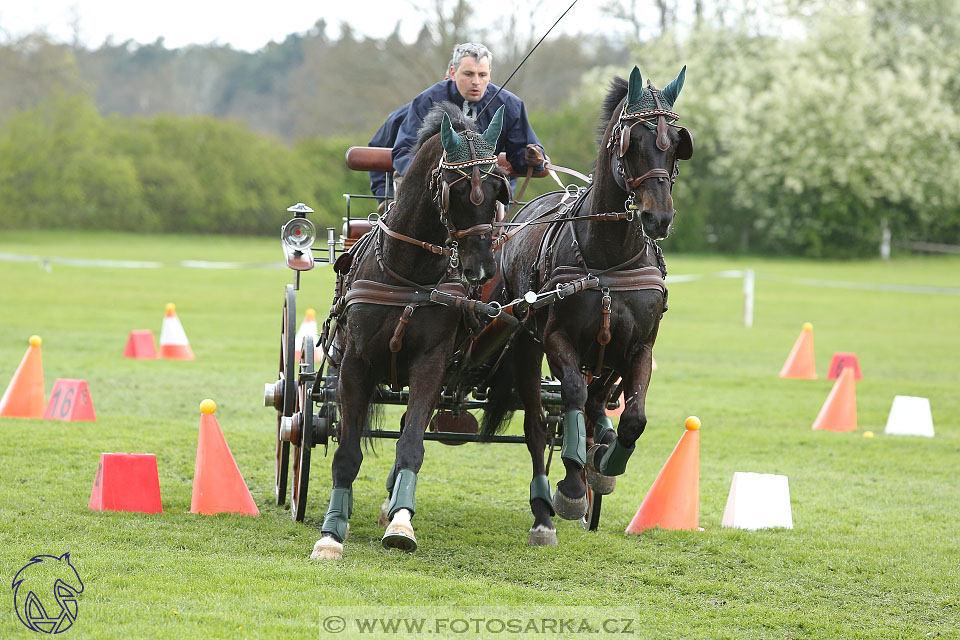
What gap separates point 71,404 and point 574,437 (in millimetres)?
5422

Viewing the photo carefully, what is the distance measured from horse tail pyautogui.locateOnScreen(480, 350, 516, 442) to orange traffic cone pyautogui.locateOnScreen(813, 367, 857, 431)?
210 inches

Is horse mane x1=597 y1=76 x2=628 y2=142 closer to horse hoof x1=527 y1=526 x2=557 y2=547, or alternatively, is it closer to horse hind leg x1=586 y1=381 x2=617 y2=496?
horse hind leg x1=586 y1=381 x2=617 y2=496

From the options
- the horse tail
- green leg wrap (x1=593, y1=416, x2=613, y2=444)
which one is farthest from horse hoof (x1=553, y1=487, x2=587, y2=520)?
the horse tail

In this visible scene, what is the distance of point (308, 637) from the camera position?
4.04m

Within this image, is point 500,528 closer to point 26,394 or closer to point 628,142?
point 628,142

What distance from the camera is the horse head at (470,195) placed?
473cm

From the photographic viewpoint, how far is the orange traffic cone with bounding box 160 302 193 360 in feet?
45.1

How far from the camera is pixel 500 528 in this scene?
6.20 metres

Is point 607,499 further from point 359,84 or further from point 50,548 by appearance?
point 359,84

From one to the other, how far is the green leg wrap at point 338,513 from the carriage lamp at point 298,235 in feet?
5.92

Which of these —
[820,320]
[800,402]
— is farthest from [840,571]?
[820,320]

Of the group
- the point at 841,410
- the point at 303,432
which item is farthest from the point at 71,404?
the point at 841,410

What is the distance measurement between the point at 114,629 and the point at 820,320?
65.5 ft

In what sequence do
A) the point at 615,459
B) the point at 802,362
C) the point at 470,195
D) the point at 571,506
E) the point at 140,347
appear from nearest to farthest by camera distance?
the point at 470,195 < the point at 615,459 < the point at 571,506 < the point at 140,347 < the point at 802,362
